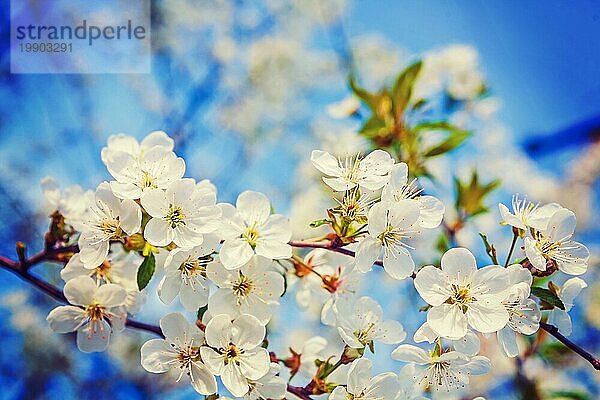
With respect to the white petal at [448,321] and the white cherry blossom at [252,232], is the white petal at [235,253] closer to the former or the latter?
the white cherry blossom at [252,232]

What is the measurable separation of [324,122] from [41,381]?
1.37 m

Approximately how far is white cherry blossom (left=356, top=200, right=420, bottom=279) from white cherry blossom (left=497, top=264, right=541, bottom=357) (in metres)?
0.08

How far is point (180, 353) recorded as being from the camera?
506 millimetres

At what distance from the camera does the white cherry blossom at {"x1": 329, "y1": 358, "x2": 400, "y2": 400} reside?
0.48 metres

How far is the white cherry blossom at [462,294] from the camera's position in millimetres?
474

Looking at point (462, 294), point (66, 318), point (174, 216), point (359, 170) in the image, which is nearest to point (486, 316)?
point (462, 294)

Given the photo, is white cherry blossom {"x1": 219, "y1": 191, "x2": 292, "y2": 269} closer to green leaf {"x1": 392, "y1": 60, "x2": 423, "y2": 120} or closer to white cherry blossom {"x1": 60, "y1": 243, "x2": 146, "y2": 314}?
white cherry blossom {"x1": 60, "y1": 243, "x2": 146, "y2": 314}

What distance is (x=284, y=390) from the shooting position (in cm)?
49

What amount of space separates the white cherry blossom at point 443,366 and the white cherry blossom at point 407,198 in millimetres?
100

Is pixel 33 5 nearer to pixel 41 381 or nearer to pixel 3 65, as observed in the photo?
pixel 3 65

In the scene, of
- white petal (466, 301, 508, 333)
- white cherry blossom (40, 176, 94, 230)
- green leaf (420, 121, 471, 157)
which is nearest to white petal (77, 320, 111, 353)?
white cherry blossom (40, 176, 94, 230)

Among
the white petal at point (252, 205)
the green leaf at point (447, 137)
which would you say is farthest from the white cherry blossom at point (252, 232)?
the green leaf at point (447, 137)

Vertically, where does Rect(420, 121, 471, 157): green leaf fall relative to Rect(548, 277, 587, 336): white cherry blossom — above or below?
below

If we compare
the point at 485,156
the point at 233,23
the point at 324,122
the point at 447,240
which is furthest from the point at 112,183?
the point at 233,23
